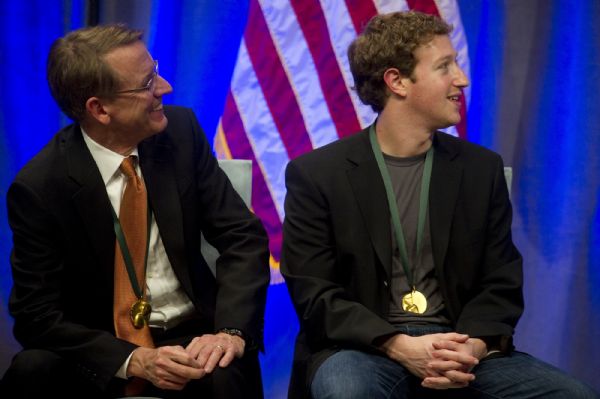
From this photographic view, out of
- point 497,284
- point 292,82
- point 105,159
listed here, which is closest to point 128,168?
point 105,159

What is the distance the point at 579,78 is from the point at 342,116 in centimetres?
118

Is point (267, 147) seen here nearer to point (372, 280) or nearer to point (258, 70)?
point (258, 70)

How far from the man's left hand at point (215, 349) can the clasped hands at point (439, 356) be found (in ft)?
1.56

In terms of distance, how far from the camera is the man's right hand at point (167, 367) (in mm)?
2557

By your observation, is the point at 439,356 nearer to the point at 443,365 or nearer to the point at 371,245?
the point at 443,365

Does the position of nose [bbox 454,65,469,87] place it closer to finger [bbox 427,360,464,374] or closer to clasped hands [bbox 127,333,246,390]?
A: finger [bbox 427,360,464,374]

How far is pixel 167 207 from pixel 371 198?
70 centimetres

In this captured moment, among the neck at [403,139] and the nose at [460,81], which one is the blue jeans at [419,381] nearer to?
the neck at [403,139]

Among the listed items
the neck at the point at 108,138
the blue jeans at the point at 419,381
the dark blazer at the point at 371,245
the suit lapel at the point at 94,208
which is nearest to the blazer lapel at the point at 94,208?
the suit lapel at the point at 94,208

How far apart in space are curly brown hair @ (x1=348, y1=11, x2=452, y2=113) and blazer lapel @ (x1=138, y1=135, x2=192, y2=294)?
0.82 m

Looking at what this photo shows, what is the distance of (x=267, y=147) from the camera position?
4164 mm

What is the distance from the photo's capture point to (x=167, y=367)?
2570 mm

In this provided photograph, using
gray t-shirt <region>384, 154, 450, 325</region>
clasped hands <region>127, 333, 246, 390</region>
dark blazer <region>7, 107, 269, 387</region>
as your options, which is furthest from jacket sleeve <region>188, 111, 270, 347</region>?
gray t-shirt <region>384, 154, 450, 325</region>

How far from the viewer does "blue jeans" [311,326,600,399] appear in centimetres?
258
